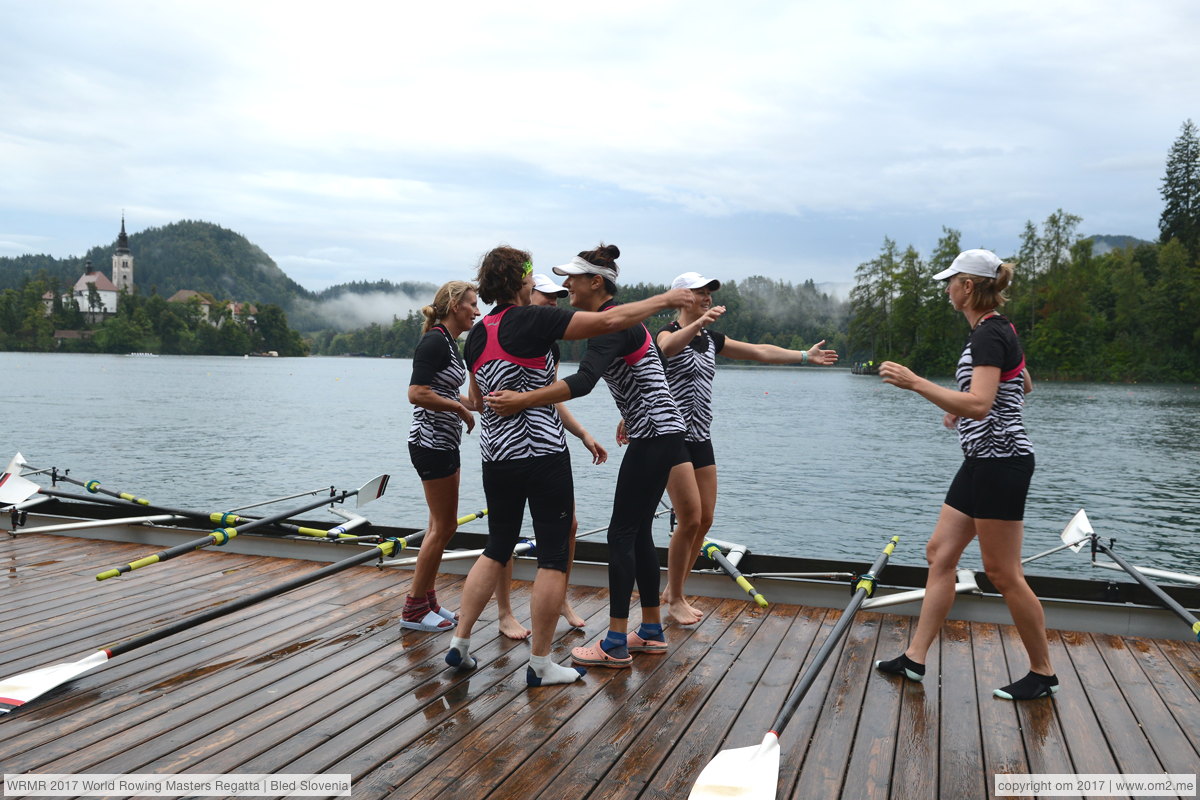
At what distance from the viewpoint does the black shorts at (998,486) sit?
367 centimetres

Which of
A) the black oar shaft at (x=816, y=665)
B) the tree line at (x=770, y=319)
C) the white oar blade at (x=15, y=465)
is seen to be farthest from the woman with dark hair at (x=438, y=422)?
the tree line at (x=770, y=319)

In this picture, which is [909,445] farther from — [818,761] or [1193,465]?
[818,761]

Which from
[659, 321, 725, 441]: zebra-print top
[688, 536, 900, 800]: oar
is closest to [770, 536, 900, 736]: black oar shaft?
[688, 536, 900, 800]: oar

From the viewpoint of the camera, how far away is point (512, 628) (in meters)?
4.76

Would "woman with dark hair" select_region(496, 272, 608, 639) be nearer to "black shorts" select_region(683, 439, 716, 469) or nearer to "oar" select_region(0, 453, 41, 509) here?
"black shorts" select_region(683, 439, 716, 469)

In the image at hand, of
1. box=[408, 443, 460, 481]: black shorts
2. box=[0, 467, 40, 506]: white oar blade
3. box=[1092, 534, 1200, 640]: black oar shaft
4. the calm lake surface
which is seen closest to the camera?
box=[1092, 534, 1200, 640]: black oar shaft

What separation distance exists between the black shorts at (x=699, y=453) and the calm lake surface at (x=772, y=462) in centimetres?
532

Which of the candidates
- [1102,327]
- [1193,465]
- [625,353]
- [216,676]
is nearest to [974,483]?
[625,353]

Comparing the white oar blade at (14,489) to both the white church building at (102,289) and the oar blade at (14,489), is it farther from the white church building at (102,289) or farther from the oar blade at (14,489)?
the white church building at (102,289)

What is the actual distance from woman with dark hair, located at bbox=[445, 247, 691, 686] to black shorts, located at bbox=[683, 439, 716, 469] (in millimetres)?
1180

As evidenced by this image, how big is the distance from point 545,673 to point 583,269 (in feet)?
6.07

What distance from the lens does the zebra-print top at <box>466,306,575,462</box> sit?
373 cm

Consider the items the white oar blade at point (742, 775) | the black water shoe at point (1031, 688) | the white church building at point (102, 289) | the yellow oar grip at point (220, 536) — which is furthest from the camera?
the white church building at point (102, 289)

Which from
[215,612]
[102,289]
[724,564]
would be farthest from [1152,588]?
[102,289]
